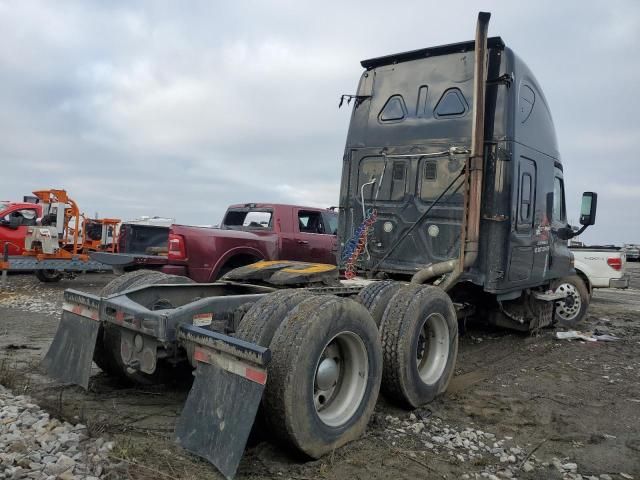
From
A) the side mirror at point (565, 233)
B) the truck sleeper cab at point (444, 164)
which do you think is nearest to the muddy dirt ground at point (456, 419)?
the truck sleeper cab at point (444, 164)

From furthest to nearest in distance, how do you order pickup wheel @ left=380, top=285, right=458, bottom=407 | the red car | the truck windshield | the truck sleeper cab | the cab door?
1. the red car
2. the truck windshield
3. the cab door
4. the truck sleeper cab
5. pickup wheel @ left=380, top=285, right=458, bottom=407

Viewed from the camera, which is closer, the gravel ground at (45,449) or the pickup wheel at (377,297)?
the gravel ground at (45,449)

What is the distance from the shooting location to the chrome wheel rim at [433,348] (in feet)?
15.0

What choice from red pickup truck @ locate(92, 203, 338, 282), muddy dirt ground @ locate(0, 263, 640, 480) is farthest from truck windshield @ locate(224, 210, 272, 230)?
muddy dirt ground @ locate(0, 263, 640, 480)

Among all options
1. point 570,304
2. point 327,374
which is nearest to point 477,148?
point 327,374

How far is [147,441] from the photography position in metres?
3.28

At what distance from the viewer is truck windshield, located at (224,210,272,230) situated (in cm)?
892

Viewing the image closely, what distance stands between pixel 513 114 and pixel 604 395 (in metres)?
3.10

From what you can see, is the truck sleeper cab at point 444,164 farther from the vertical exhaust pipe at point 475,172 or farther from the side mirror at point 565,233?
the side mirror at point 565,233

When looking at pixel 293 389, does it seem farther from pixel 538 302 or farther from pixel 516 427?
pixel 538 302

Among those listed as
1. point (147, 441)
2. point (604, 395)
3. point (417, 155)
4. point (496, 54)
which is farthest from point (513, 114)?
point (147, 441)

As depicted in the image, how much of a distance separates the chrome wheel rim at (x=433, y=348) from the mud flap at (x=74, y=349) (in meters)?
2.64

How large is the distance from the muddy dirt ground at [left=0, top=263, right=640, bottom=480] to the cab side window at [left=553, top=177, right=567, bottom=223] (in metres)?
2.03

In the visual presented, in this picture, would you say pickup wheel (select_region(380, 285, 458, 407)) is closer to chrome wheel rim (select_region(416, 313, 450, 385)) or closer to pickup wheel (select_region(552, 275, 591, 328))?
chrome wheel rim (select_region(416, 313, 450, 385))
